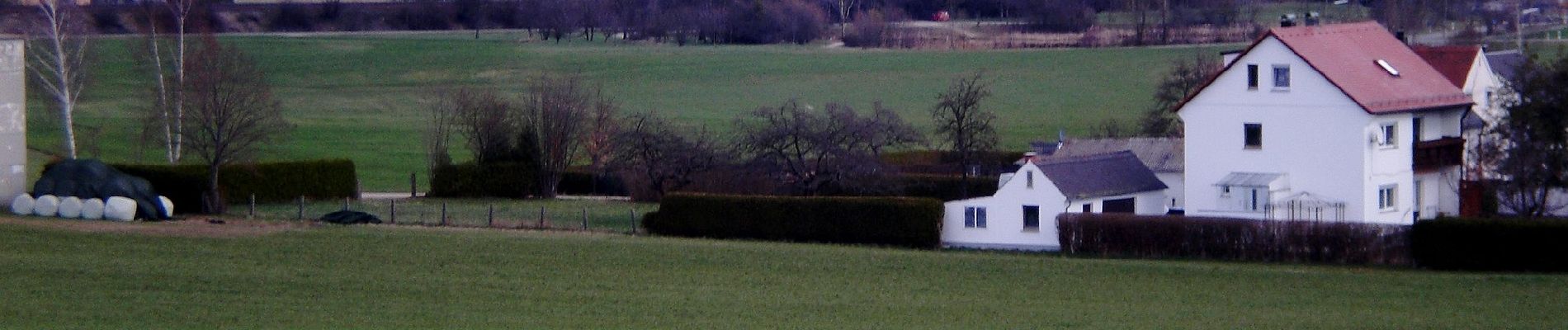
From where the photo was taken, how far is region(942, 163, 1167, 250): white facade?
1453 inches

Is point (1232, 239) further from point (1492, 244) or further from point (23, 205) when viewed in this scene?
point (23, 205)

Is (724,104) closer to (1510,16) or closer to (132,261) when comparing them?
(1510,16)

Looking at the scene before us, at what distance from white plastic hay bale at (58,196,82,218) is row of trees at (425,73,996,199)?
→ 13411 millimetres

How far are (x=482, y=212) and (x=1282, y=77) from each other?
17447mm

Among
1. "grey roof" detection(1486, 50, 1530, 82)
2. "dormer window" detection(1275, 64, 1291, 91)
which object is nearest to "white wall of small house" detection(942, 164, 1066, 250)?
"dormer window" detection(1275, 64, 1291, 91)

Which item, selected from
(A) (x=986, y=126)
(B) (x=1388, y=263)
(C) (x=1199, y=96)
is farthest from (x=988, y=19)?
(B) (x=1388, y=263)

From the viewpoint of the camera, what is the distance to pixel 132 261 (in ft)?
97.2

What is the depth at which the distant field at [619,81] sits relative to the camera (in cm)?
6278

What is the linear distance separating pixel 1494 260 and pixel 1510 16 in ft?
192

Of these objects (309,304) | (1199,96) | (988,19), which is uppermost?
(988,19)

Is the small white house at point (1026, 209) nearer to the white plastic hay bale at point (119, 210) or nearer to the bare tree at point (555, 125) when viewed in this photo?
the white plastic hay bale at point (119, 210)

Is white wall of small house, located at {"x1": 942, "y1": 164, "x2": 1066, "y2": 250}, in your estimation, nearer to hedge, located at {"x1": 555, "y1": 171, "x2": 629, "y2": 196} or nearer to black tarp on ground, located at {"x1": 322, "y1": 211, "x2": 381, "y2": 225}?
black tarp on ground, located at {"x1": 322, "y1": 211, "x2": 381, "y2": 225}

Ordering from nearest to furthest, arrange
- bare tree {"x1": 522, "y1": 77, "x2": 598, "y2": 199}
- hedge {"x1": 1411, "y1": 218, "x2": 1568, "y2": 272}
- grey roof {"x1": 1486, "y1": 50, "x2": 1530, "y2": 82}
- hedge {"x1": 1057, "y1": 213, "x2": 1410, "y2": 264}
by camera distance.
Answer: hedge {"x1": 1411, "y1": 218, "x2": 1568, "y2": 272}
hedge {"x1": 1057, "y1": 213, "x2": 1410, "y2": 264}
grey roof {"x1": 1486, "y1": 50, "x2": 1530, "y2": 82}
bare tree {"x1": 522, "y1": 77, "x2": 598, "y2": 199}

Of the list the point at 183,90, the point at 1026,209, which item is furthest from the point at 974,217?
the point at 183,90
